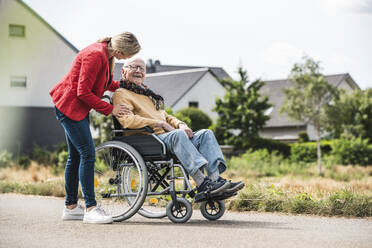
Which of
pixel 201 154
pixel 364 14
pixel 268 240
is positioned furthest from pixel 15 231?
pixel 364 14

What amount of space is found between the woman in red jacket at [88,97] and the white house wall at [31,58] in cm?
1906

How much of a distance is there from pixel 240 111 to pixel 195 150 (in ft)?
78.1

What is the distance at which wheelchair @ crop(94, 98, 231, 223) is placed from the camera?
4.36 metres

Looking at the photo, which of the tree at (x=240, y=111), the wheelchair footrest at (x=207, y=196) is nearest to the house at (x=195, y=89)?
the tree at (x=240, y=111)

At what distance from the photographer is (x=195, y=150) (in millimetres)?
4316

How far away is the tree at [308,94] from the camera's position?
21.3m

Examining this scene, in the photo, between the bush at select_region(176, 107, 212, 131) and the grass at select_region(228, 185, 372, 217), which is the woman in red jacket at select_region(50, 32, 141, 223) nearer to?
the grass at select_region(228, 185, 372, 217)

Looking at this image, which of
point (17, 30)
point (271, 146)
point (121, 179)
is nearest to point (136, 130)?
point (121, 179)

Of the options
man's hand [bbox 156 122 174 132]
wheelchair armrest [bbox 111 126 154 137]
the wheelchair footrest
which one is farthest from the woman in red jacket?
the wheelchair footrest

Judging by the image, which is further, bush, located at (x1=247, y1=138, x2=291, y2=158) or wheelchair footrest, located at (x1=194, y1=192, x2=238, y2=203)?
bush, located at (x1=247, y1=138, x2=291, y2=158)

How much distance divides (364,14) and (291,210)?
270cm

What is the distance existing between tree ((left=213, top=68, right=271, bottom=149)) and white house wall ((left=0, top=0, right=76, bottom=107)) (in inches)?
338

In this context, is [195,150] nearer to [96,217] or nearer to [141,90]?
[141,90]

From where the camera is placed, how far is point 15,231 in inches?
155
